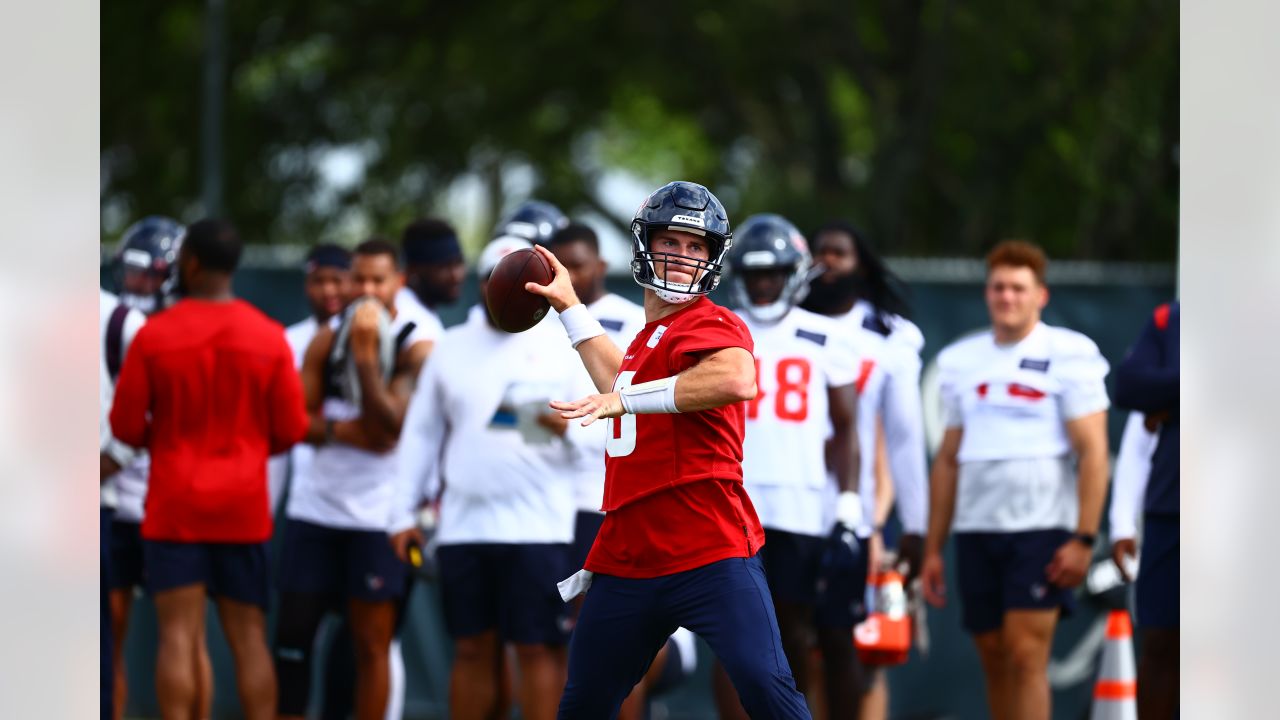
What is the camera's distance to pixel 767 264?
24.7 feet

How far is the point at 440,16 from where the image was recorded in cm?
2314

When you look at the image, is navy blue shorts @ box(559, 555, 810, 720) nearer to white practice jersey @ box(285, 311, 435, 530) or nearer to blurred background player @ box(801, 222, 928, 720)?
blurred background player @ box(801, 222, 928, 720)

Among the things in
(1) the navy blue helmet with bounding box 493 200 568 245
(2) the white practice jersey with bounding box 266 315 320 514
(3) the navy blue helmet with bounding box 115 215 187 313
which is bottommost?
(2) the white practice jersey with bounding box 266 315 320 514

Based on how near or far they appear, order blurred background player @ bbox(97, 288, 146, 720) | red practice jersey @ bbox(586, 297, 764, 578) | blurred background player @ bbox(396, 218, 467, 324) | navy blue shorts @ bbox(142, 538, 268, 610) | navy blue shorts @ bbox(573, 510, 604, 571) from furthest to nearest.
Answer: blurred background player @ bbox(396, 218, 467, 324), navy blue shorts @ bbox(573, 510, 604, 571), blurred background player @ bbox(97, 288, 146, 720), navy blue shorts @ bbox(142, 538, 268, 610), red practice jersey @ bbox(586, 297, 764, 578)

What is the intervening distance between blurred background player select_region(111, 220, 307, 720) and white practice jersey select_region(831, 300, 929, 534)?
257cm

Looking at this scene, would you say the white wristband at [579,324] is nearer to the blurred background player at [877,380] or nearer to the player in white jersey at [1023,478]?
the blurred background player at [877,380]

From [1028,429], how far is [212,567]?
3.61 meters

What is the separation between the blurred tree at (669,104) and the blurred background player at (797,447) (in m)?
8.39

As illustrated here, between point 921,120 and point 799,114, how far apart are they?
200 inches

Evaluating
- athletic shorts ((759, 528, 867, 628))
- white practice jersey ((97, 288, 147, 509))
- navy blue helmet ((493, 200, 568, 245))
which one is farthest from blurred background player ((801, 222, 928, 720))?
white practice jersey ((97, 288, 147, 509))

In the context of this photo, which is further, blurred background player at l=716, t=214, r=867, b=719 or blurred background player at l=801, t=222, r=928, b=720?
blurred background player at l=801, t=222, r=928, b=720

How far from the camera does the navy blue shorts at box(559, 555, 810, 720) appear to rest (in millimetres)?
5258
